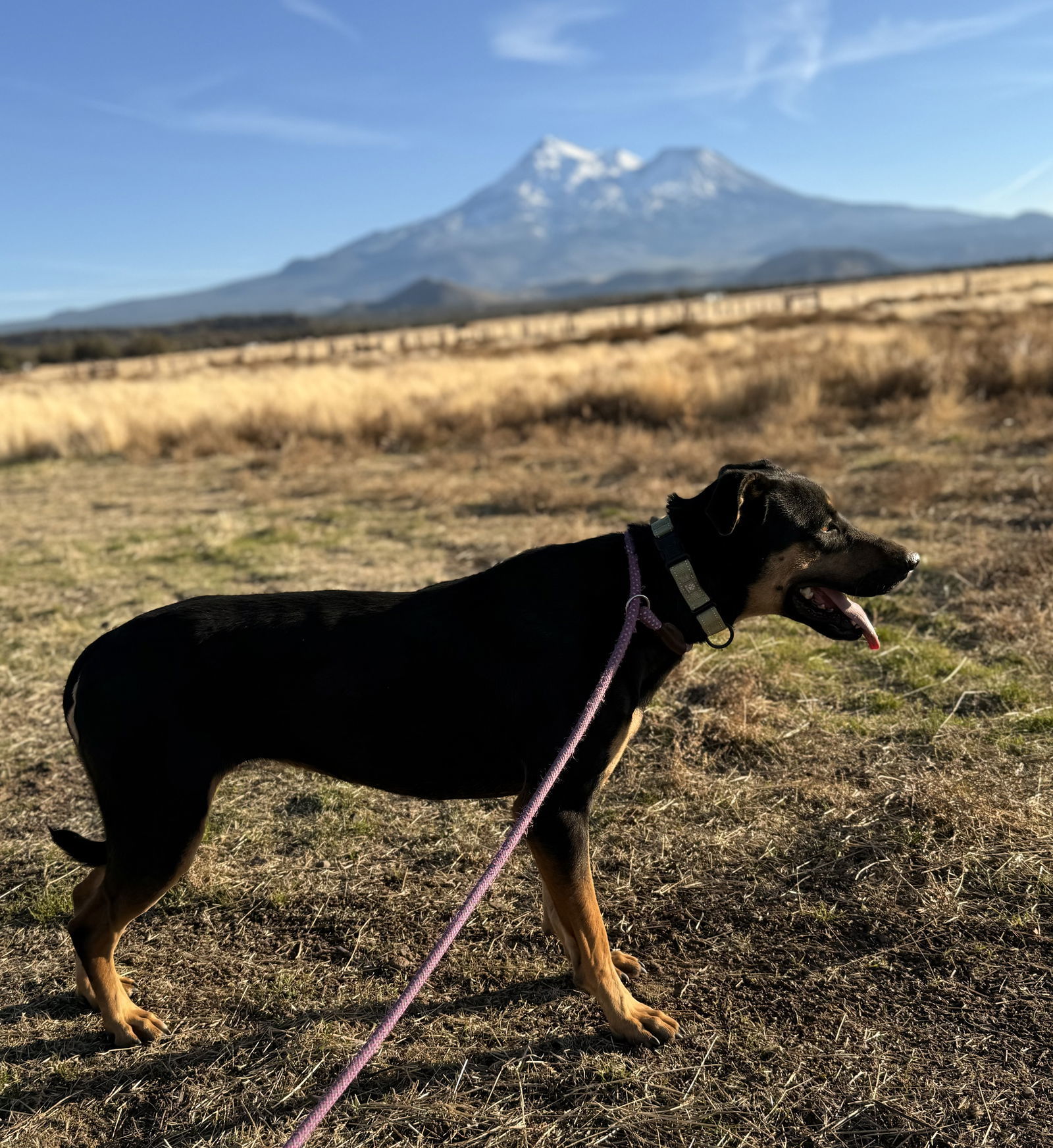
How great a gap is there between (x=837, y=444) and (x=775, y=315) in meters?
26.4

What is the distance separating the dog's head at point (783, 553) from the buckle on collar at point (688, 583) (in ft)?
A: 0.25

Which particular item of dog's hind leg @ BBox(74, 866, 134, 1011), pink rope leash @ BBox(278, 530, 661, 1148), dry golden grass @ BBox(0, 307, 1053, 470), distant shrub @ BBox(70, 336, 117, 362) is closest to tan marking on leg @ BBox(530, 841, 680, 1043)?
pink rope leash @ BBox(278, 530, 661, 1148)

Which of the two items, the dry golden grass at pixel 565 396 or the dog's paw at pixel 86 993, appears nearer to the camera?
the dog's paw at pixel 86 993

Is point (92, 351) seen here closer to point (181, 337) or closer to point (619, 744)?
point (181, 337)

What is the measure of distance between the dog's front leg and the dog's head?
89 centimetres

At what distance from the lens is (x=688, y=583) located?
9.21 ft

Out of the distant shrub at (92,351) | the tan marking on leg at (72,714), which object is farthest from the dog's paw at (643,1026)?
the distant shrub at (92,351)

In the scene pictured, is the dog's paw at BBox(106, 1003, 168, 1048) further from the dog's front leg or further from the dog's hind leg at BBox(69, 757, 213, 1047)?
the dog's front leg

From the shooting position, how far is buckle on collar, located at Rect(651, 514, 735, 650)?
281 centimetres

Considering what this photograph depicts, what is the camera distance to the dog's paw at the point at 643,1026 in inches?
108

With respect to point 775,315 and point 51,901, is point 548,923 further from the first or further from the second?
point 775,315

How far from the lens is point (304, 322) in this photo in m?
137

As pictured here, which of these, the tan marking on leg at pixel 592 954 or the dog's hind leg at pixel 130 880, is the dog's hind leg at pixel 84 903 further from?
the tan marking on leg at pixel 592 954

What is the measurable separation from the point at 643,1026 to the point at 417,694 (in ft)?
4.08
